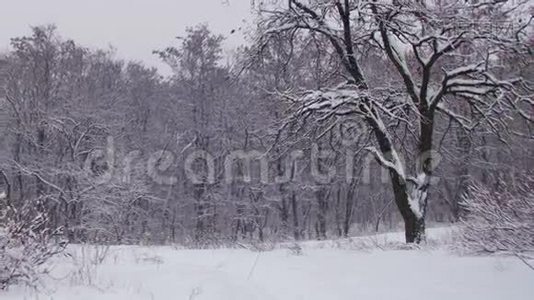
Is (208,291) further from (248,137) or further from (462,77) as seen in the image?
(248,137)

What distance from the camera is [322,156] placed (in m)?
15.1

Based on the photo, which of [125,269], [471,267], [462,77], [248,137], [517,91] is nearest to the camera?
[471,267]

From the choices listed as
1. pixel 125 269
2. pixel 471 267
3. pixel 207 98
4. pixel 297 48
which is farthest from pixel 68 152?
pixel 471 267

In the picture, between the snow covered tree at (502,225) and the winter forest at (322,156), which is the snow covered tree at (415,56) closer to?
the winter forest at (322,156)

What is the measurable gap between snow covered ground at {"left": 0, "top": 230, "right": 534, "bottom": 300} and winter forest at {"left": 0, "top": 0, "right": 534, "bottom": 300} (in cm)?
3

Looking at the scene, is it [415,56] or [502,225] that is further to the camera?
[415,56]

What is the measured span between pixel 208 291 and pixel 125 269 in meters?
1.65

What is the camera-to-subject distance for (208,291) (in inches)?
195

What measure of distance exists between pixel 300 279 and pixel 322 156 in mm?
9467

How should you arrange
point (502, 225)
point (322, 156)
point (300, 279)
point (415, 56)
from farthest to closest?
1. point (322, 156)
2. point (415, 56)
3. point (502, 225)
4. point (300, 279)

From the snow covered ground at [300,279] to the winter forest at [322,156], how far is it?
A: 29 millimetres

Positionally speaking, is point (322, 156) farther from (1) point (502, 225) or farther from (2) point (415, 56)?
(1) point (502, 225)

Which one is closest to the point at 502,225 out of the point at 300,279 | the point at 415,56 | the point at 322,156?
the point at 300,279

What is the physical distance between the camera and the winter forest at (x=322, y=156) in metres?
5.31
